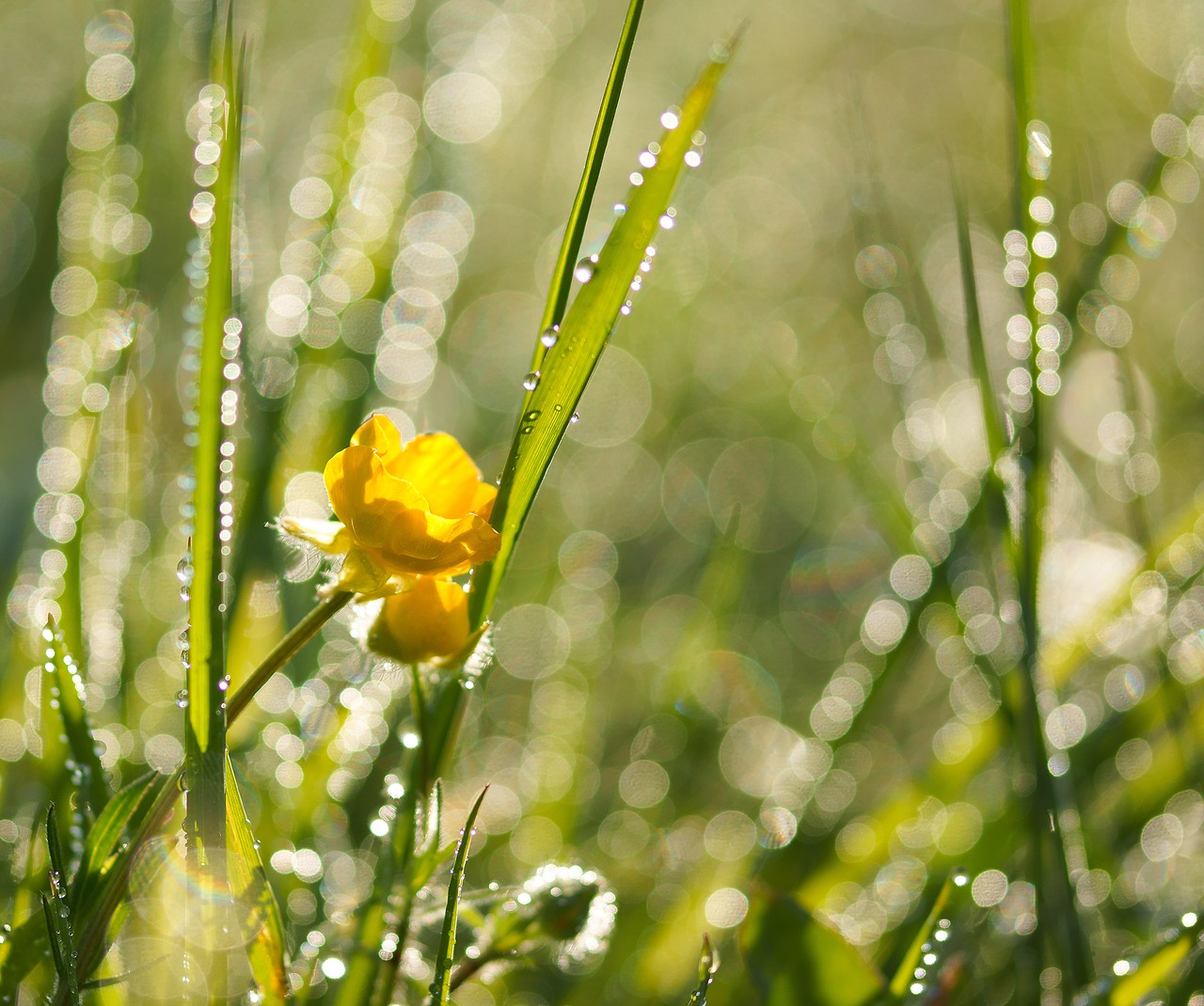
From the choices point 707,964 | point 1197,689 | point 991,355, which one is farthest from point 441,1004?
point 991,355

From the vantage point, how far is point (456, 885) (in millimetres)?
645

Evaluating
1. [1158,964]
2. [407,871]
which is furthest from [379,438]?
[1158,964]

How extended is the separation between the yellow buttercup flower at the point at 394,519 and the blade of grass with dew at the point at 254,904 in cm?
16

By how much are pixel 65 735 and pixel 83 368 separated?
1.99 ft

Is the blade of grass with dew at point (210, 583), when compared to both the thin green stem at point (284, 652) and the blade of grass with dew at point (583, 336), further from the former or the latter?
the blade of grass with dew at point (583, 336)

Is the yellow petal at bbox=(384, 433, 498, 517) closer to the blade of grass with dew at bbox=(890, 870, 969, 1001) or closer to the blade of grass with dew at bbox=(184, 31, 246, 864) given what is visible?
the blade of grass with dew at bbox=(184, 31, 246, 864)

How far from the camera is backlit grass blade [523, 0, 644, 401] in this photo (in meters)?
0.71

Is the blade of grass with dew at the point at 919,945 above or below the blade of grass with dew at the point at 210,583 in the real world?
below

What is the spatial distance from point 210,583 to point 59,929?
212 mm

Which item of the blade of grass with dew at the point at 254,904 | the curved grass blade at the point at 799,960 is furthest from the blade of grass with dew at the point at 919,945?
the blade of grass with dew at the point at 254,904

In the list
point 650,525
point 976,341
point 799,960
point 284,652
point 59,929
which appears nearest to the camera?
point 59,929

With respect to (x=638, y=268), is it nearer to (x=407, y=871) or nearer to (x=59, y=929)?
(x=407, y=871)

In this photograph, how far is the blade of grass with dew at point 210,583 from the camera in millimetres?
624

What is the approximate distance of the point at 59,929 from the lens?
0.61 m
